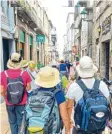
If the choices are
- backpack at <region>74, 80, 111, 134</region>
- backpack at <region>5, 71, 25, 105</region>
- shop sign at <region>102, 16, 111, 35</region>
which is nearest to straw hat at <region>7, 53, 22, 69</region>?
backpack at <region>5, 71, 25, 105</region>

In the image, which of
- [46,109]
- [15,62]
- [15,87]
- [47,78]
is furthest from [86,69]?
[15,62]

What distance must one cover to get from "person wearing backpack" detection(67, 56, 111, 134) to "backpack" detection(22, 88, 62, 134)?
0.24 meters

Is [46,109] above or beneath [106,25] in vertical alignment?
beneath

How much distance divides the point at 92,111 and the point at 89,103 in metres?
0.10

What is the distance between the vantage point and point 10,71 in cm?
530

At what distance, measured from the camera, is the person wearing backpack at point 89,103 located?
3.68m

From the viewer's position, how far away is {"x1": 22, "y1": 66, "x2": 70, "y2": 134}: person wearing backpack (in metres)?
3.66

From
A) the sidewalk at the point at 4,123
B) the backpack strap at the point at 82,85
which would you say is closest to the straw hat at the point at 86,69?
the backpack strap at the point at 82,85

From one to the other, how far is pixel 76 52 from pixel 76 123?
36.7m

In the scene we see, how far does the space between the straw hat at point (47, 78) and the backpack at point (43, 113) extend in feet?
0.40

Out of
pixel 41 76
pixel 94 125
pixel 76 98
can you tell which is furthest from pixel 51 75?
pixel 94 125

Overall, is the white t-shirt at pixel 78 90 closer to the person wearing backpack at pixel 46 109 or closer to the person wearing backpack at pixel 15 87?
the person wearing backpack at pixel 46 109

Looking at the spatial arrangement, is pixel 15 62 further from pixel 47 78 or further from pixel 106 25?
pixel 106 25

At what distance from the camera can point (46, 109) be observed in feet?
12.1
